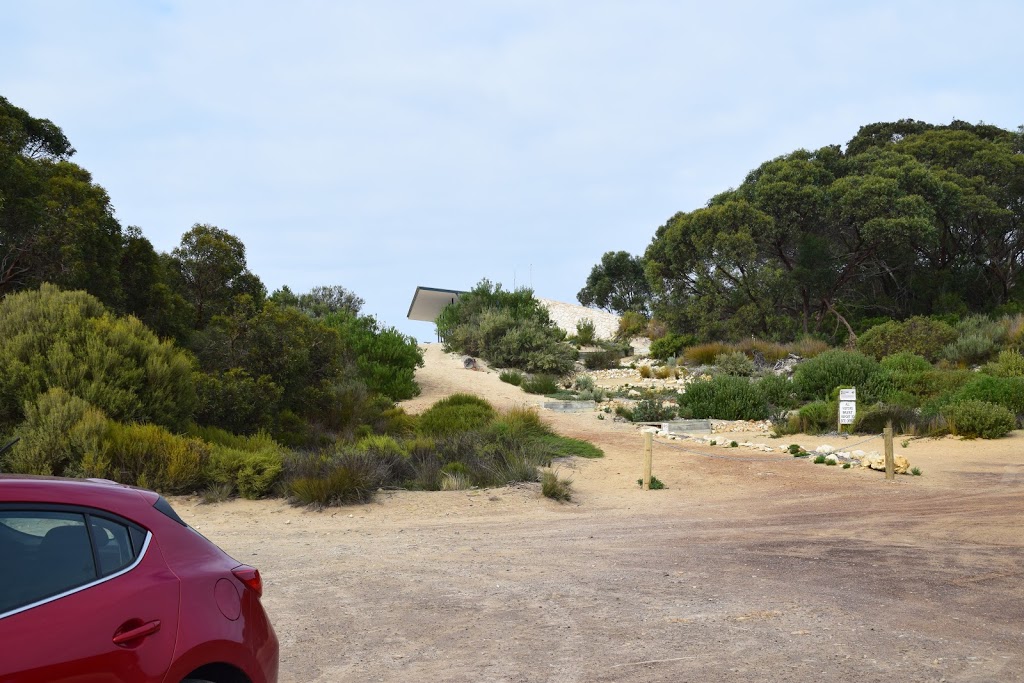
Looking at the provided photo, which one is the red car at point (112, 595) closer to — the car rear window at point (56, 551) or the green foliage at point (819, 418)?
the car rear window at point (56, 551)

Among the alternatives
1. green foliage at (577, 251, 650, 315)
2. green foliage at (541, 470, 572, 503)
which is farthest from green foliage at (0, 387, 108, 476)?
green foliage at (577, 251, 650, 315)

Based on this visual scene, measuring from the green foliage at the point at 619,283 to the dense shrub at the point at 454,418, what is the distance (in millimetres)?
55918

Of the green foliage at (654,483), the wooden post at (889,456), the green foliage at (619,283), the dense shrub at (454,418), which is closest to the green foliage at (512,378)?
the dense shrub at (454,418)

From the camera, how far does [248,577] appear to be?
357cm

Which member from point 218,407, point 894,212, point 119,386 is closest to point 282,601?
point 119,386

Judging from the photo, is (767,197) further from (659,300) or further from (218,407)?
(218,407)

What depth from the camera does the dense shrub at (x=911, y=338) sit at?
3017 cm

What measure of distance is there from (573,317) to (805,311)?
30.3m

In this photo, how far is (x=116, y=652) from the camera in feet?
9.56

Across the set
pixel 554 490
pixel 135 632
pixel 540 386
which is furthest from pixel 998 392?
pixel 135 632

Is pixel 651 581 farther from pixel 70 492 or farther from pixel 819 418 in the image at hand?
pixel 819 418

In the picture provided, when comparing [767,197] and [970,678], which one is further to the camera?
[767,197]

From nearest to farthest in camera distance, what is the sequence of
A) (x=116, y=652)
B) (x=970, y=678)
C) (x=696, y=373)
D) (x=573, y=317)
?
(x=116, y=652), (x=970, y=678), (x=696, y=373), (x=573, y=317)

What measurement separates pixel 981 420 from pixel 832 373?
606 cm
